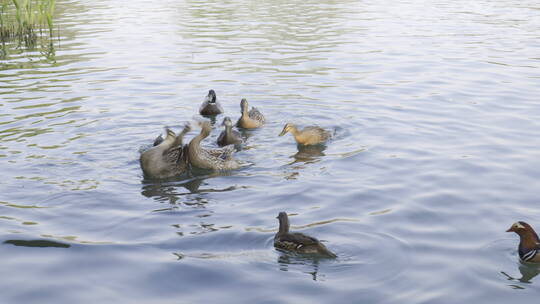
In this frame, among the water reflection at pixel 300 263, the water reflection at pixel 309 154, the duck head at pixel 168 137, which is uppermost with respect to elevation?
the duck head at pixel 168 137

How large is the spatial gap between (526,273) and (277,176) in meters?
4.72

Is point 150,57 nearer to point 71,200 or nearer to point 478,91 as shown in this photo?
point 478,91

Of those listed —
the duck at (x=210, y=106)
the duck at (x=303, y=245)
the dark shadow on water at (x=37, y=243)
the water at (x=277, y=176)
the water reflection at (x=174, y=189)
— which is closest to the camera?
the water at (x=277, y=176)

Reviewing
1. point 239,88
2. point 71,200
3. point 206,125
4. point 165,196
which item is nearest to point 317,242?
point 165,196

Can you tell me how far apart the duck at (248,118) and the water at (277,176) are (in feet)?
0.76

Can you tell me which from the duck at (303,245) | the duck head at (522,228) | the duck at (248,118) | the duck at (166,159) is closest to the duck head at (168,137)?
the duck at (166,159)

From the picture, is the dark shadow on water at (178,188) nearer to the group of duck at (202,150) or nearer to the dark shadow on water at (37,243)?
the group of duck at (202,150)

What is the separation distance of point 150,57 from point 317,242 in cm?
1599

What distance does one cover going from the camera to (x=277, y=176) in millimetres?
12047

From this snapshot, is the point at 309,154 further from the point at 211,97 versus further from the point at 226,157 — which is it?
the point at 211,97

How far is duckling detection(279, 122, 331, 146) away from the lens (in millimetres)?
13781

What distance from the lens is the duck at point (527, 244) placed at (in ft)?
28.3

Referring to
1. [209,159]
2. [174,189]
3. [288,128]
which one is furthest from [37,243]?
[288,128]

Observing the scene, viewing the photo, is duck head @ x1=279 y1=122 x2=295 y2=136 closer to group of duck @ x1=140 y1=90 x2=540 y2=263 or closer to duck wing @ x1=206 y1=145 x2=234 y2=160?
group of duck @ x1=140 y1=90 x2=540 y2=263
